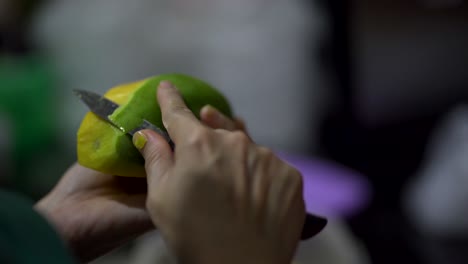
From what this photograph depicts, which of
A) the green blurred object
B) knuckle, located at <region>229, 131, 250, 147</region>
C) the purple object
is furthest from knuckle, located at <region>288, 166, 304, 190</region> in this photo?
the green blurred object

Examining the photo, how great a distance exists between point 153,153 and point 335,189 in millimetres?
1101

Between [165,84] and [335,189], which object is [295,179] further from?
[335,189]

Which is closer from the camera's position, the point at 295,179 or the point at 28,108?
the point at 295,179

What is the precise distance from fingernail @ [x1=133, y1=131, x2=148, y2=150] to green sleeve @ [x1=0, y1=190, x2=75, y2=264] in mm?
175

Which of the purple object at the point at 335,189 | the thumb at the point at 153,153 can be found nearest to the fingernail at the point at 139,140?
the thumb at the point at 153,153

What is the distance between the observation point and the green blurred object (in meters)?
1.77

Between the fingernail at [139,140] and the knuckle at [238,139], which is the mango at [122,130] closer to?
the fingernail at [139,140]

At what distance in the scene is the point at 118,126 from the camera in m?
0.66

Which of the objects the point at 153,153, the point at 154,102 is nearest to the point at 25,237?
the point at 153,153

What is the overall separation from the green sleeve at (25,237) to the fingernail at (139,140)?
0.58 feet

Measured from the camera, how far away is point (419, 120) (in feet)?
6.11

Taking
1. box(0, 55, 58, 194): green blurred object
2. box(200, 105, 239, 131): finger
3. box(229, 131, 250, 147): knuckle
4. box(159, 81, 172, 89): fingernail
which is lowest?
box(0, 55, 58, 194): green blurred object

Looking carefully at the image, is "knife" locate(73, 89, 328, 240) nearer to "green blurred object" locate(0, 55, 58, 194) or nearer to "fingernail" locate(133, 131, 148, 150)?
"fingernail" locate(133, 131, 148, 150)

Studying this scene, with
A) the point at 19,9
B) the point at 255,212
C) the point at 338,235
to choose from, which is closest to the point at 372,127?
the point at 338,235
